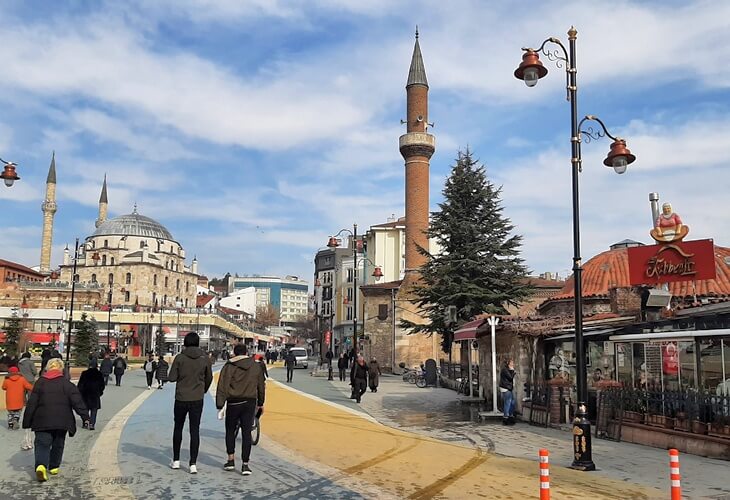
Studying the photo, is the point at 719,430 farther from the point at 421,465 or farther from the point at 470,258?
the point at 470,258

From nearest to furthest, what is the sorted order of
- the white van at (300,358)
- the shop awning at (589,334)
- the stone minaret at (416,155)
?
the shop awning at (589,334) → the stone minaret at (416,155) → the white van at (300,358)

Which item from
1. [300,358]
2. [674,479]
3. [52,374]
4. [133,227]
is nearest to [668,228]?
[674,479]

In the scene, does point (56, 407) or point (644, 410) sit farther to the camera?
point (644, 410)

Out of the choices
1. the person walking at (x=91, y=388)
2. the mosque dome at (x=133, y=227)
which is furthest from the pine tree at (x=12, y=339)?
the mosque dome at (x=133, y=227)

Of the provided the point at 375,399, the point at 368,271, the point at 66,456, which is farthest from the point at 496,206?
the point at 368,271

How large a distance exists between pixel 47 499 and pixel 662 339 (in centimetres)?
1085

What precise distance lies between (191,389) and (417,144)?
40.9 meters

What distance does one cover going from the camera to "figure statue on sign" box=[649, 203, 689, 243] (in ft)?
46.3

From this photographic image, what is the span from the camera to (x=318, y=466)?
30.1 ft

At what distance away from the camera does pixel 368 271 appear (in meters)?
73.6

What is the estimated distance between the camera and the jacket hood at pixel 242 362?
857 cm

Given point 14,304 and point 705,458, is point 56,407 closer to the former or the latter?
point 705,458

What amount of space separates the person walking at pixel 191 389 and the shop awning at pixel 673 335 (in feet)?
28.0

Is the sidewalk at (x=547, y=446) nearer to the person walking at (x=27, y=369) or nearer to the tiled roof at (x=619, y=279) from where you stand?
the person walking at (x=27, y=369)
